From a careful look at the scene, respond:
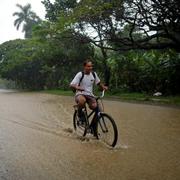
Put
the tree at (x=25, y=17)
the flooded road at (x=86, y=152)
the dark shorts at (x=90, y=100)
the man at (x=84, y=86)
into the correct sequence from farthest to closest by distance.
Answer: the tree at (x=25, y=17)
the man at (x=84, y=86)
the dark shorts at (x=90, y=100)
the flooded road at (x=86, y=152)

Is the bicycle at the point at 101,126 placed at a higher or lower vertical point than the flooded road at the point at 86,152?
higher

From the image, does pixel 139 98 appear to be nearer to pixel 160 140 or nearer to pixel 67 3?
pixel 67 3

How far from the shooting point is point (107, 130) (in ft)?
28.7

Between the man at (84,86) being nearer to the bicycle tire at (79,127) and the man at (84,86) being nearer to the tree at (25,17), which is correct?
the bicycle tire at (79,127)

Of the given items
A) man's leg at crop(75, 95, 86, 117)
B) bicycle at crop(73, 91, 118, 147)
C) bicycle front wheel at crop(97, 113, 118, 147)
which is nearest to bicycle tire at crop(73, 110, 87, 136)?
bicycle at crop(73, 91, 118, 147)

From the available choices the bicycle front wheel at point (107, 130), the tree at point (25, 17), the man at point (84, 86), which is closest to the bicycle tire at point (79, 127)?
the man at point (84, 86)

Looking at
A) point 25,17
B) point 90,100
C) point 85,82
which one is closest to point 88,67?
point 85,82

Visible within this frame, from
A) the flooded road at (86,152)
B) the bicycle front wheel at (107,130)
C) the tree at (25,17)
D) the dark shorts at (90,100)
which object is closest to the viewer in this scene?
the flooded road at (86,152)

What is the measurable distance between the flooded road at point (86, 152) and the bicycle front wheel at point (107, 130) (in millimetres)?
169

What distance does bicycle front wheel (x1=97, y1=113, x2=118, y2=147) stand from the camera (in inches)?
333

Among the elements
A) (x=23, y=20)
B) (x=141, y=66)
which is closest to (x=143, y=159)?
(x=141, y=66)

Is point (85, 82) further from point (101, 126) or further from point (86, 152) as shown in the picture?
point (86, 152)

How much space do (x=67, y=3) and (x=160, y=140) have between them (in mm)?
20282

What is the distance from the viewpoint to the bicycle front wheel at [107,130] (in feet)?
27.8
